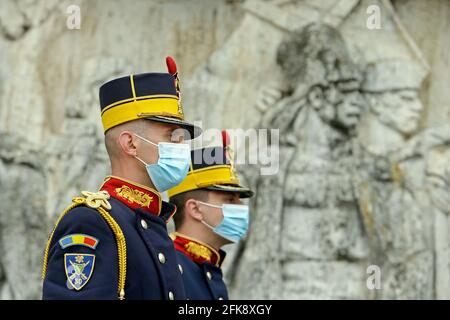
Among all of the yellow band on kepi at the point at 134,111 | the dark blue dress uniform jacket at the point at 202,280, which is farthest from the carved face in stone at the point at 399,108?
the yellow band on kepi at the point at 134,111

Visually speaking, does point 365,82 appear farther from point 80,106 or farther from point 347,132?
point 80,106

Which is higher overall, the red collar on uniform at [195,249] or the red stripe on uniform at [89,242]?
the red stripe on uniform at [89,242]

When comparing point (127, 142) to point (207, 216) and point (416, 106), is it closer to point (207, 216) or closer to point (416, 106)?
point (207, 216)

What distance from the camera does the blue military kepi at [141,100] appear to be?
4.81 meters

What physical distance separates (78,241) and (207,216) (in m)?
2.18

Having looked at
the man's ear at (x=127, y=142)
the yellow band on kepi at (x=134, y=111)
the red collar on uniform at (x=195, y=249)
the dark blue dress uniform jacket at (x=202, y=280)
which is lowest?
the dark blue dress uniform jacket at (x=202, y=280)

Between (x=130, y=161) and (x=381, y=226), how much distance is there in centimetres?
566

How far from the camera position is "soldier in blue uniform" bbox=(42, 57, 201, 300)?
4305mm

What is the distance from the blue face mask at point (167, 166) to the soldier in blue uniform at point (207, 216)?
4.84ft

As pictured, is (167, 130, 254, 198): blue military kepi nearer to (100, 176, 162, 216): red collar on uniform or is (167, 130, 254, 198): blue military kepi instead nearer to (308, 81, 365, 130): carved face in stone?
(100, 176, 162, 216): red collar on uniform

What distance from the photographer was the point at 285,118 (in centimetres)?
1026

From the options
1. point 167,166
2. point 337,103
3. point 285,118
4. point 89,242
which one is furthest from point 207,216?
point 337,103

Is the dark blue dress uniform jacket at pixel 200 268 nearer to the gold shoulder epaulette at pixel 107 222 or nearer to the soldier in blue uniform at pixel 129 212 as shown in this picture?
the soldier in blue uniform at pixel 129 212
